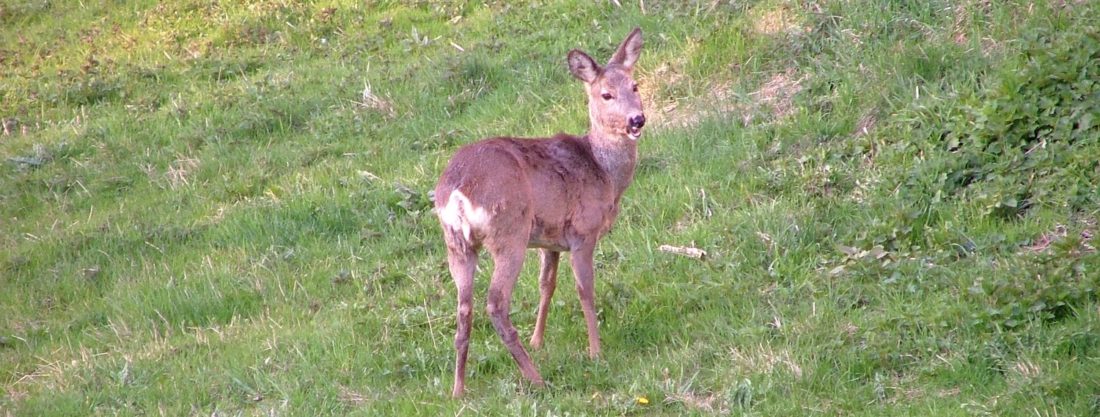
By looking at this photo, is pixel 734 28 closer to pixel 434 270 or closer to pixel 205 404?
pixel 434 270

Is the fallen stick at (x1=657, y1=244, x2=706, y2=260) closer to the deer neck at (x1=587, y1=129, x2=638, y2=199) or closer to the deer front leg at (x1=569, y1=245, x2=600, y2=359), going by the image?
the deer neck at (x1=587, y1=129, x2=638, y2=199)

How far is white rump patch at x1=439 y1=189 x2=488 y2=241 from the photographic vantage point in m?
6.98

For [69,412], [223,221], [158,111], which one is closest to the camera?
[69,412]

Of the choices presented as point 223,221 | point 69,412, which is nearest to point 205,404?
point 69,412

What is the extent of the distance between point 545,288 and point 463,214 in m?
1.15

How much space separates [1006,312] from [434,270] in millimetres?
3913

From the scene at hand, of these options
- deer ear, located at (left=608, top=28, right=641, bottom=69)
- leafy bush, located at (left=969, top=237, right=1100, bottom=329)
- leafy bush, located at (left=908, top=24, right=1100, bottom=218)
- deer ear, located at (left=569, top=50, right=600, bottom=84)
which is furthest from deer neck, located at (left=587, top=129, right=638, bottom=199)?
leafy bush, located at (left=969, top=237, right=1100, bottom=329)

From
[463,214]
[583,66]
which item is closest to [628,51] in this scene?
[583,66]

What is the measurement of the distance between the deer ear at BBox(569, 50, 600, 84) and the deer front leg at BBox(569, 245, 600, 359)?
1.12 metres

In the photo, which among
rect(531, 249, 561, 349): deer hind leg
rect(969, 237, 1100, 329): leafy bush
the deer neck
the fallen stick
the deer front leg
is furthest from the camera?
the fallen stick

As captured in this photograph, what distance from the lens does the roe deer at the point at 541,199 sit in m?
7.04

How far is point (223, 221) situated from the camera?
34.8 ft

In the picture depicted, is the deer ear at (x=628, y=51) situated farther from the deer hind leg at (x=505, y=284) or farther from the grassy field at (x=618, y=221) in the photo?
the deer hind leg at (x=505, y=284)

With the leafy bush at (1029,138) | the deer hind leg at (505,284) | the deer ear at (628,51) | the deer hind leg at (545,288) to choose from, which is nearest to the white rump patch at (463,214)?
the deer hind leg at (505,284)
